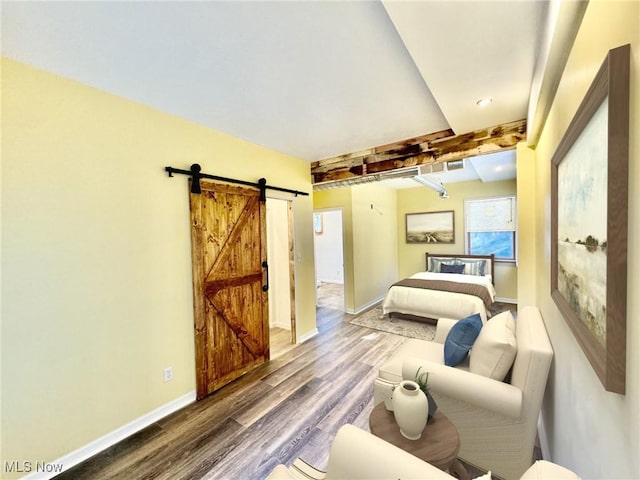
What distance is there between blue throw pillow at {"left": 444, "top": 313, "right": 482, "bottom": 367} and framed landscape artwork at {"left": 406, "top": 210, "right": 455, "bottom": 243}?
446 cm

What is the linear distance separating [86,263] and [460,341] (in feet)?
9.26

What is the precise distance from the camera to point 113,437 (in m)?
1.96

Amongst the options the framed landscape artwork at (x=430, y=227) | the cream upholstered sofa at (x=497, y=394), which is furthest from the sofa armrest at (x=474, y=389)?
the framed landscape artwork at (x=430, y=227)

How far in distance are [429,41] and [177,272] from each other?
8.41ft

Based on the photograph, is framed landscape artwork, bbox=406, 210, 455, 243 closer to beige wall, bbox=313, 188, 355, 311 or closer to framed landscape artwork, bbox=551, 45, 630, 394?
beige wall, bbox=313, 188, 355, 311

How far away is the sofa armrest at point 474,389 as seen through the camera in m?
1.44

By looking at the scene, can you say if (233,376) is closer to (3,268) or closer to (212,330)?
(212,330)

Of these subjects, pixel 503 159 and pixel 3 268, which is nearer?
pixel 3 268

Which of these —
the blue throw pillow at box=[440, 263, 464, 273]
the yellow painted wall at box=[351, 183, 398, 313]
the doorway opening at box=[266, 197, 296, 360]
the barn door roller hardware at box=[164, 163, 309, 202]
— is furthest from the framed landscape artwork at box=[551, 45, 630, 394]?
the blue throw pillow at box=[440, 263, 464, 273]

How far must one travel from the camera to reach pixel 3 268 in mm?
1551

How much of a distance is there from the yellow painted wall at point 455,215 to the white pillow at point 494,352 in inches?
173

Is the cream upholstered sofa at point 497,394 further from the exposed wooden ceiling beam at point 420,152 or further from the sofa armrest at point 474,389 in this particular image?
the exposed wooden ceiling beam at point 420,152

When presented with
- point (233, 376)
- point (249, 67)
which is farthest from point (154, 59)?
point (233, 376)

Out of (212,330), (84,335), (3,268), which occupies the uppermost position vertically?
(3,268)
